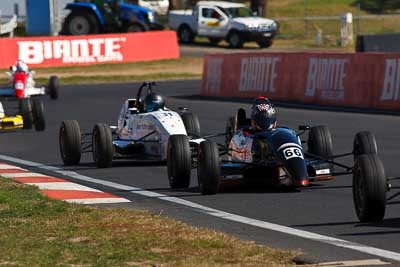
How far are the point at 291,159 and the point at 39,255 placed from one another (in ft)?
15.0

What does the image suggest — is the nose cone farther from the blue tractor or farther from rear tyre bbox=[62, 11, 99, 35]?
rear tyre bbox=[62, 11, 99, 35]

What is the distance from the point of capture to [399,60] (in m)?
26.4

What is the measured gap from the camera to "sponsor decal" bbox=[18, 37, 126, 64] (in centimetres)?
4522

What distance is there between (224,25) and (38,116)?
31693mm

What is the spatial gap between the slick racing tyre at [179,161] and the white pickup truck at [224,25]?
130ft

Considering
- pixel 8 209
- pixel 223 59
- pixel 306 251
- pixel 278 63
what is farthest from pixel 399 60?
pixel 306 251

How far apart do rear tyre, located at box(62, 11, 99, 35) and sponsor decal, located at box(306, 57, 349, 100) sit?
84.4 ft

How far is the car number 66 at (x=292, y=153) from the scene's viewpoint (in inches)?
539

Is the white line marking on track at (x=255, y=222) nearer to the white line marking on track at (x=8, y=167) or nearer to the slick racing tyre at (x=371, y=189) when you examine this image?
the slick racing tyre at (x=371, y=189)

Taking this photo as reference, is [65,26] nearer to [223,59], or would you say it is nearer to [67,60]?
[67,60]

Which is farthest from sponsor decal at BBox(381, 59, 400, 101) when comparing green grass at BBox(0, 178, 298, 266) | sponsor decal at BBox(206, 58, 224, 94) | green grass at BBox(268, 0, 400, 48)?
green grass at BBox(268, 0, 400, 48)

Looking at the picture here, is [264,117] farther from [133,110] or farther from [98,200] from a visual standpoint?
[133,110]

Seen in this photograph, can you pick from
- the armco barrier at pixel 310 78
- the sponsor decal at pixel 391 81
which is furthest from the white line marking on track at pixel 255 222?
the armco barrier at pixel 310 78

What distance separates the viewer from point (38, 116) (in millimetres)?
24422
